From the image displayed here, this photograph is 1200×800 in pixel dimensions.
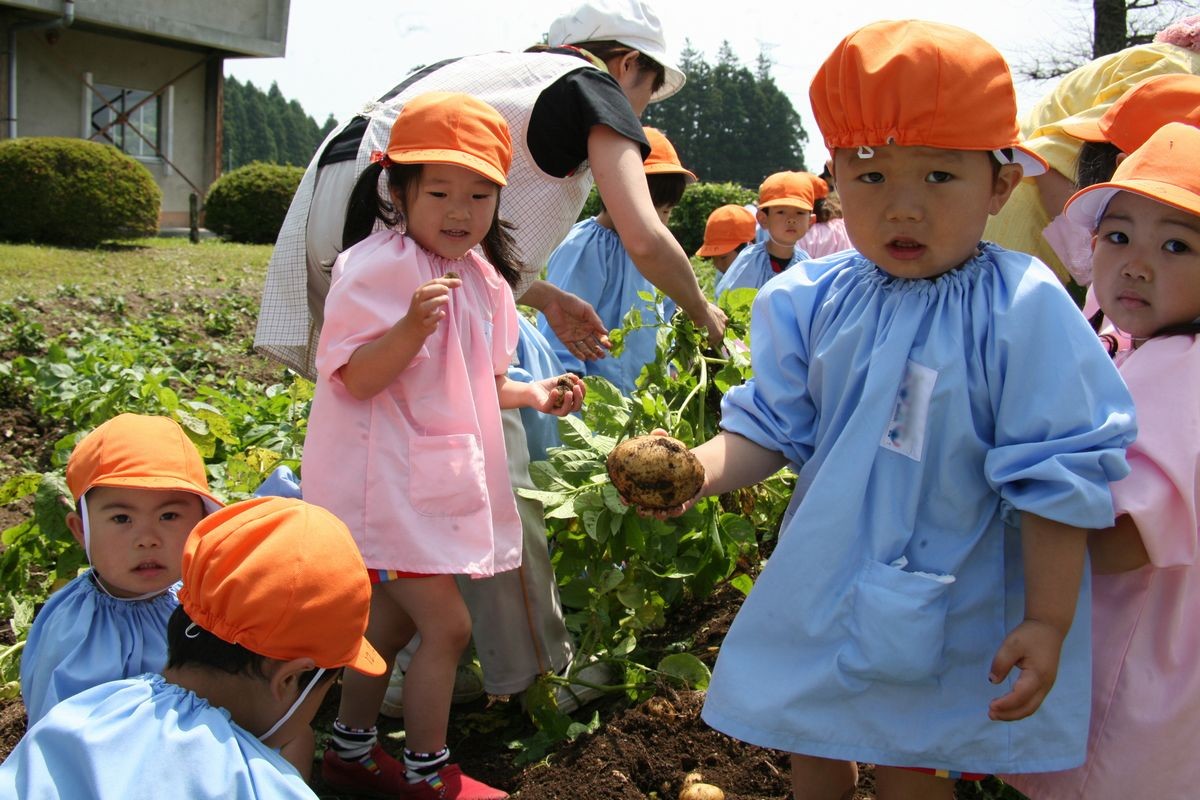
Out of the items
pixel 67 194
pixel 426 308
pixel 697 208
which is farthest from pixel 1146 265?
pixel 697 208

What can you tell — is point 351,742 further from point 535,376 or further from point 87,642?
point 535,376

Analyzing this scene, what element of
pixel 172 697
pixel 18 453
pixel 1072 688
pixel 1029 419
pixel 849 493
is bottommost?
pixel 18 453

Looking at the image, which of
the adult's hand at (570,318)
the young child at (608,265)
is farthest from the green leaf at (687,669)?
the young child at (608,265)

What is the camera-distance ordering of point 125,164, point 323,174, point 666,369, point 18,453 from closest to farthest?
1. point 323,174
2. point 666,369
3. point 18,453
4. point 125,164

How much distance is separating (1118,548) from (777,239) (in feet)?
16.4

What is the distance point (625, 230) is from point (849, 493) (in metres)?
1.26

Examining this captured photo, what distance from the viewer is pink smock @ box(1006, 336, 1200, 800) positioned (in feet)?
5.42

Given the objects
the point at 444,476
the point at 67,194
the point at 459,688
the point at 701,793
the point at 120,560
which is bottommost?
the point at 67,194

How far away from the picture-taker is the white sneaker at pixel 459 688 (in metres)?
2.91

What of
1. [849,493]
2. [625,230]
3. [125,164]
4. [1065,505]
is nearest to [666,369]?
[625,230]

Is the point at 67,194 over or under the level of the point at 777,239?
under

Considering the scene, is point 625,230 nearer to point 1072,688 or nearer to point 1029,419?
point 1029,419

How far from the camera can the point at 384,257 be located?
2.34 meters

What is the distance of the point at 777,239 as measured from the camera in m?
6.56
